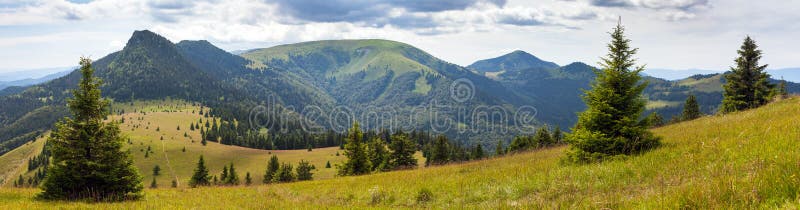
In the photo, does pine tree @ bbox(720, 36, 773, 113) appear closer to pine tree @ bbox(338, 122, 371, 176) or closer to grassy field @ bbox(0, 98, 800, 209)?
grassy field @ bbox(0, 98, 800, 209)

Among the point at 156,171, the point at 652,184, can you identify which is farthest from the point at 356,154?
the point at 156,171

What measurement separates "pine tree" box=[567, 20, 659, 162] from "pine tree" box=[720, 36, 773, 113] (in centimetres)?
3803

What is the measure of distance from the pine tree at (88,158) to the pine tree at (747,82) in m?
53.3

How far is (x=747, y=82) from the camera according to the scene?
44031 millimetres

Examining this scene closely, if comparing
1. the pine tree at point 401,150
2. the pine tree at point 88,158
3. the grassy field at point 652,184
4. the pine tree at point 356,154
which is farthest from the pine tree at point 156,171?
the pine tree at point 88,158

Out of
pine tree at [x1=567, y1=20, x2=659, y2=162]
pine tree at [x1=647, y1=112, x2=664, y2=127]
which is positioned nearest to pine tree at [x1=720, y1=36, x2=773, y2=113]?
pine tree at [x1=647, y1=112, x2=664, y2=127]

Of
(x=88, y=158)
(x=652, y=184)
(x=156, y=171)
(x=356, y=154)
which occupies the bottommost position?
(x=156, y=171)

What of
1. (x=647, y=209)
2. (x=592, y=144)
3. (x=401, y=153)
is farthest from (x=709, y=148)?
(x=401, y=153)

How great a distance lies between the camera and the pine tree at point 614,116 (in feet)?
47.1

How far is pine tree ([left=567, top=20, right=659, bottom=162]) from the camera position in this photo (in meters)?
14.4

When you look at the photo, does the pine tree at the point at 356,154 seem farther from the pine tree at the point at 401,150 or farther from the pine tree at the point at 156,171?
the pine tree at the point at 156,171

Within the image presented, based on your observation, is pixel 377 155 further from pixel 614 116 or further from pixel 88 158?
pixel 614 116

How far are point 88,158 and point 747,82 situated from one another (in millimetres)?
58097

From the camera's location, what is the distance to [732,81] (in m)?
45.3
